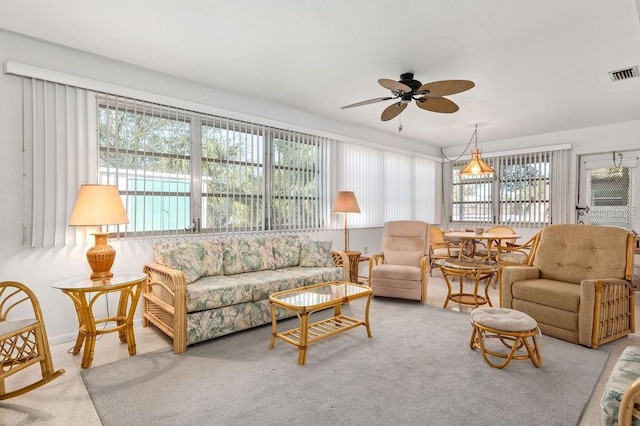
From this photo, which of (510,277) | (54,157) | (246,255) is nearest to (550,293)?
(510,277)

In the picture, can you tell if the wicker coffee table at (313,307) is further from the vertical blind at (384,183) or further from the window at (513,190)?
the window at (513,190)

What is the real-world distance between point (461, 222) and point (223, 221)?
18.3 feet

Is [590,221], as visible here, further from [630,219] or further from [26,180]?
[26,180]

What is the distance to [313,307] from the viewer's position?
8.54 feet

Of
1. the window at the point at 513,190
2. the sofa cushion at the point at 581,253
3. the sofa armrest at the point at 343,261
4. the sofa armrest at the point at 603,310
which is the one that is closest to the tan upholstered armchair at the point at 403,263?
the sofa armrest at the point at 343,261

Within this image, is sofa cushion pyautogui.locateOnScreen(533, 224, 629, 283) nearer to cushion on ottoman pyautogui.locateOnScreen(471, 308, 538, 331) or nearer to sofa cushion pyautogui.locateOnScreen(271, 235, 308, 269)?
cushion on ottoman pyautogui.locateOnScreen(471, 308, 538, 331)

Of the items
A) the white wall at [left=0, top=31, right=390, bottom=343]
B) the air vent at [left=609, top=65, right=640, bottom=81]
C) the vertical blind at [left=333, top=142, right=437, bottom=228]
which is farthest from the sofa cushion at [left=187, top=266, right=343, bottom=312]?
the air vent at [left=609, top=65, right=640, bottom=81]

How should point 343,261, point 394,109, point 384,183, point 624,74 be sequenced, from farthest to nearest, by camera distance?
point 384,183 < point 343,261 < point 624,74 < point 394,109

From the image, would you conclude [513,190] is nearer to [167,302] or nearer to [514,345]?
[514,345]

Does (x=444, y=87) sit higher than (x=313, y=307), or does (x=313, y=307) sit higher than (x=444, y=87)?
(x=444, y=87)

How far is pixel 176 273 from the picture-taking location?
2.79m

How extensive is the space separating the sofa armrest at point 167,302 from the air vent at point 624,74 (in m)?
4.67

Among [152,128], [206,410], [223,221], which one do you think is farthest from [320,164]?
[206,410]

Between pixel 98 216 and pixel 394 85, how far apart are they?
2.65 metres
